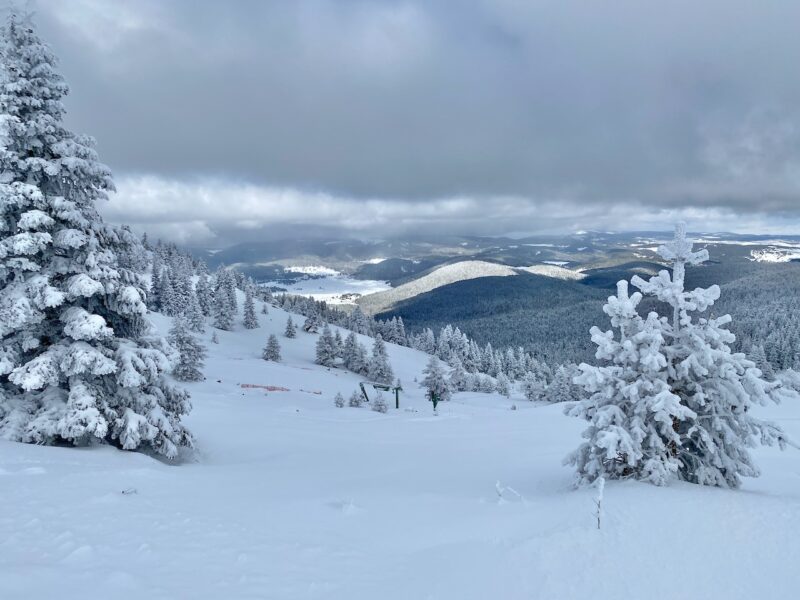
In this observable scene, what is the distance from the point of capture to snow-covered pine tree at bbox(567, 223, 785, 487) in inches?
341

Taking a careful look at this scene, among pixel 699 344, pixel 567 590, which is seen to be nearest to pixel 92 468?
pixel 567 590

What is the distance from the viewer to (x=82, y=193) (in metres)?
11.5

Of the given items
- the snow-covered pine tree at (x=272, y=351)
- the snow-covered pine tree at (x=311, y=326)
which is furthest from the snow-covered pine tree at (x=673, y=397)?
the snow-covered pine tree at (x=311, y=326)

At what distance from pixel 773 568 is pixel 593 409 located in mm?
3874

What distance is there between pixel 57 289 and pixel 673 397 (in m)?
13.4

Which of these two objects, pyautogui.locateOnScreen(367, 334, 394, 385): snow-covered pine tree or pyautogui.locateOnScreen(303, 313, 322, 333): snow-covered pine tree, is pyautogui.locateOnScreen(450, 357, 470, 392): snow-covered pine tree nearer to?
pyautogui.locateOnScreen(367, 334, 394, 385): snow-covered pine tree

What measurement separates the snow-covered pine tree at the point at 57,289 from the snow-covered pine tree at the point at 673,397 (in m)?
10.5

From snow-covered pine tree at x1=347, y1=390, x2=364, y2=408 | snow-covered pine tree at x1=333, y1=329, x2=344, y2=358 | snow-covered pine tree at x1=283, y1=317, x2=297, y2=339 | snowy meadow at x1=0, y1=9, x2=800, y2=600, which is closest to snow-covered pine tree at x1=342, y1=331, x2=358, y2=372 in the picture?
snow-covered pine tree at x1=333, y1=329, x2=344, y2=358

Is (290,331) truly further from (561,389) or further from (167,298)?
(561,389)

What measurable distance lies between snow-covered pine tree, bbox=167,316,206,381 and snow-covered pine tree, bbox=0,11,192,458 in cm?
3111

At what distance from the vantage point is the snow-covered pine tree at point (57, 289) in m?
10.2

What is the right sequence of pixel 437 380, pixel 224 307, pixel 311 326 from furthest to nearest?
1. pixel 311 326
2. pixel 224 307
3. pixel 437 380

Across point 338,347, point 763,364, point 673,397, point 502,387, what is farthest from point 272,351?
point 763,364

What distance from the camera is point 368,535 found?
703cm
